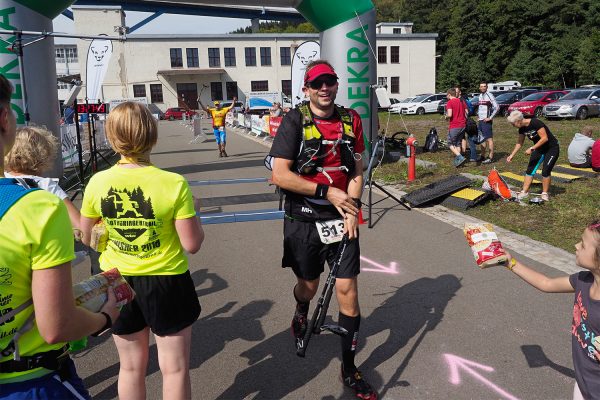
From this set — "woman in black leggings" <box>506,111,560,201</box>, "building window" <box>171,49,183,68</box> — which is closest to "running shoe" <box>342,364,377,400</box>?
"woman in black leggings" <box>506,111,560,201</box>

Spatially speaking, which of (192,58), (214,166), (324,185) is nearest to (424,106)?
(214,166)

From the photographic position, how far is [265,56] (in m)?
60.1

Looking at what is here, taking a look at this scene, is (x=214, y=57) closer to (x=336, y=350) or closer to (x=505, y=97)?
(x=505, y=97)

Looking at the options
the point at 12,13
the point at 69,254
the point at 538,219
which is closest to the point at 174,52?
the point at 12,13

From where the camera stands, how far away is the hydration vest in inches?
124

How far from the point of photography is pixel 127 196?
2.34 m

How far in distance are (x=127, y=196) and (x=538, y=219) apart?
21.8 ft

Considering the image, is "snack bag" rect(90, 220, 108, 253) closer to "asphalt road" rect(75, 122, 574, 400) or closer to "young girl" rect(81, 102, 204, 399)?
"young girl" rect(81, 102, 204, 399)

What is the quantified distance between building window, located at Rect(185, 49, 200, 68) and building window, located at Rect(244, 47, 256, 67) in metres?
6.11

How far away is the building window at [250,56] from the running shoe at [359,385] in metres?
60.2

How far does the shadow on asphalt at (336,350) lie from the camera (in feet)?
10.9

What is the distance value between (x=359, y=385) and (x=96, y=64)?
37.2ft

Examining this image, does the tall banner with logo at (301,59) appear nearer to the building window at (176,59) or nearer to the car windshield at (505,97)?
the car windshield at (505,97)

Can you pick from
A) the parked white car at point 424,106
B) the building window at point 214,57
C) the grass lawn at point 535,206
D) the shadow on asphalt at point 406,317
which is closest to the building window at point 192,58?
the building window at point 214,57
